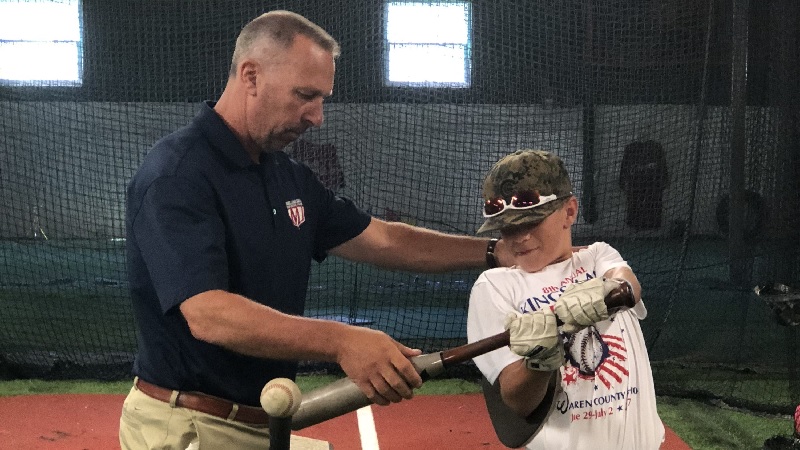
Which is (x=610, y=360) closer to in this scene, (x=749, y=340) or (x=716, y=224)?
(x=749, y=340)

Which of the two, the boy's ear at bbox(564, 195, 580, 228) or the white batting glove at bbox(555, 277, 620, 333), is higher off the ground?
the boy's ear at bbox(564, 195, 580, 228)

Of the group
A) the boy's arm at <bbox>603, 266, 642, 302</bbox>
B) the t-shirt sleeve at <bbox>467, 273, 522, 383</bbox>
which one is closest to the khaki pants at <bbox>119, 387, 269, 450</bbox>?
the t-shirt sleeve at <bbox>467, 273, 522, 383</bbox>

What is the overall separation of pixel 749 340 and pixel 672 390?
1.25 meters

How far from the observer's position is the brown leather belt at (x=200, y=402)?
2760 mm

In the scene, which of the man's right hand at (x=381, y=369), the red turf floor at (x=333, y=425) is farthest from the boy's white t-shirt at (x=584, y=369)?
the red turf floor at (x=333, y=425)

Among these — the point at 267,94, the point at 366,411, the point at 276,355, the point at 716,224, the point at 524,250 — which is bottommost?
the point at 366,411

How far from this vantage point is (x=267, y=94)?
2793mm

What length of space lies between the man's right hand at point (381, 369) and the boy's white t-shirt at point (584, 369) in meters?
0.28

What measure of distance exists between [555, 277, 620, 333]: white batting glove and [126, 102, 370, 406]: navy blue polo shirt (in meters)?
0.94

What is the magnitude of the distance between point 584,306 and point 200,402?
1325 mm

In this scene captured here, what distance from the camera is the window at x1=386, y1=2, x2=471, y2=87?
11.5 m

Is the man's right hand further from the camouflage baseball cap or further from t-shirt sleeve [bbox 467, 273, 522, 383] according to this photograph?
the camouflage baseball cap

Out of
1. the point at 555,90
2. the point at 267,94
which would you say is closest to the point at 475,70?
the point at 555,90

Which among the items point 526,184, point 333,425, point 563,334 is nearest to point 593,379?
point 563,334
